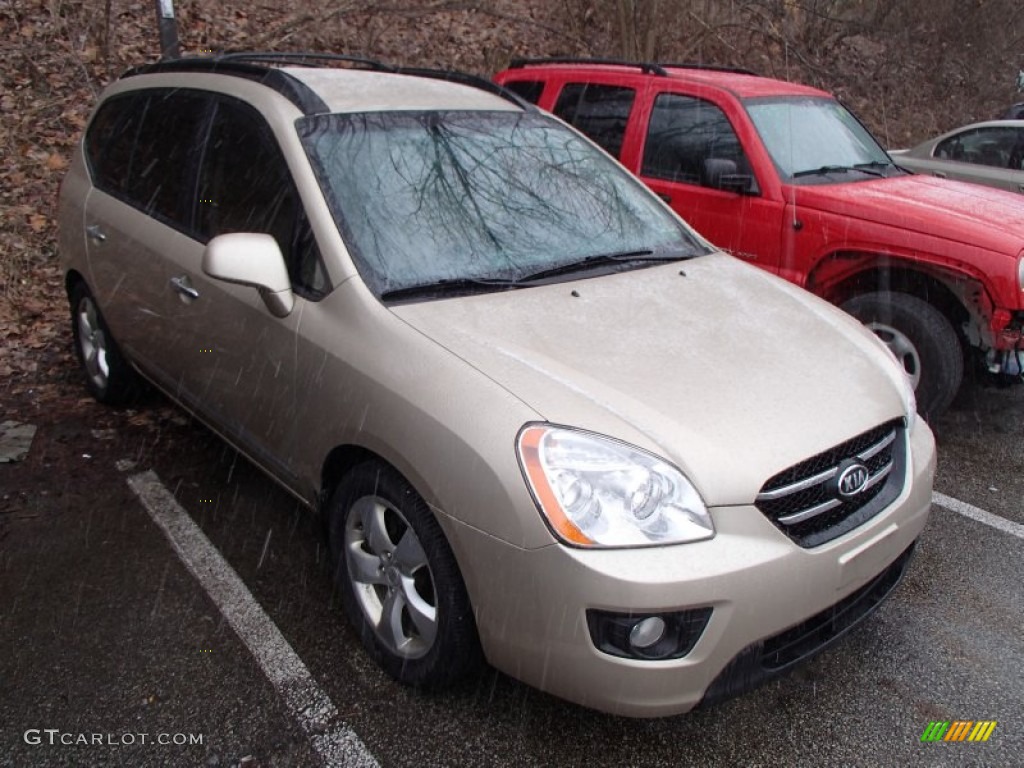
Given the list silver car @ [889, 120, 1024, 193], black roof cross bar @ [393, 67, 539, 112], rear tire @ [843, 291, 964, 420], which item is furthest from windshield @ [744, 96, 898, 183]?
silver car @ [889, 120, 1024, 193]

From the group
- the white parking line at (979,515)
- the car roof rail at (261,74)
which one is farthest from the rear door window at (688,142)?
the car roof rail at (261,74)

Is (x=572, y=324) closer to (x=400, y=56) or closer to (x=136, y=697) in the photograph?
(x=136, y=697)

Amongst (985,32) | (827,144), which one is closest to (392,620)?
(827,144)

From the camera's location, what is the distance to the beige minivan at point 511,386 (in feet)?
6.81

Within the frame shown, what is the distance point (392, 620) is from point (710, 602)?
3.39 feet

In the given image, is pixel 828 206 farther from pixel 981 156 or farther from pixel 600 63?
pixel 981 156

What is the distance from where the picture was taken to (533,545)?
204 centimetres

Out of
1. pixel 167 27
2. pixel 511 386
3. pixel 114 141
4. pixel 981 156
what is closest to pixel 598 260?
pixel 511 386

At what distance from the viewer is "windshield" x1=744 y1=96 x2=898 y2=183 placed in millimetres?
4992

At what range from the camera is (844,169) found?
512 cm

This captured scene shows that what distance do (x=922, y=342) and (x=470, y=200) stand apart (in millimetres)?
2864

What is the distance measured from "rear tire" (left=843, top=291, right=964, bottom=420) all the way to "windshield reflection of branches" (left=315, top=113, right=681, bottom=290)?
5.90 feet

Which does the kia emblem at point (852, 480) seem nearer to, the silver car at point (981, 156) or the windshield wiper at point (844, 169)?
the windshield wiper at point (844, 169)

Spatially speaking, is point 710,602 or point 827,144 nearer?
point 710,602
